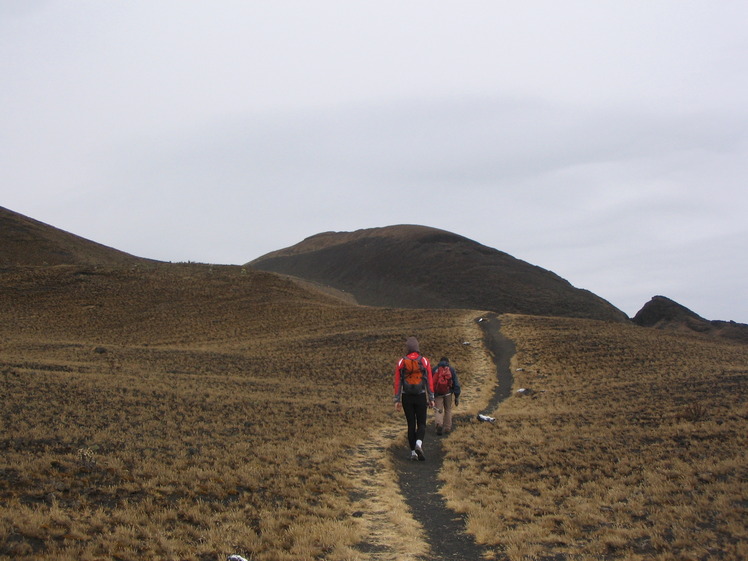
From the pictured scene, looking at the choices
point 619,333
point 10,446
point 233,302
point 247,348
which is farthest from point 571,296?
point 10,446

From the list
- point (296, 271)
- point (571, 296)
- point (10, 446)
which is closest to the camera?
point (10, 446)

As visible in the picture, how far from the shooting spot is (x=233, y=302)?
185ft

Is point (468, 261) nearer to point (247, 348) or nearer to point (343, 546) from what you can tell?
point (247, 348)

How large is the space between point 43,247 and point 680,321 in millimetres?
75660

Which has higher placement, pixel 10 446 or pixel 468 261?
pixel 468 261

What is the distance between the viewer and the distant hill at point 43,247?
6925 centimetres

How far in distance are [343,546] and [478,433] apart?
8.54 meters

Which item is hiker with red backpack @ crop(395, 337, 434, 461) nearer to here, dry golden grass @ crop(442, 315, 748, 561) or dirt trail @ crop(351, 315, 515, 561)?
dirt trail @ crop(351, 315, 515, 561)

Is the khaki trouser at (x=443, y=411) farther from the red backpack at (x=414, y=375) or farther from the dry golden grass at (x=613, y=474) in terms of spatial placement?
the red backpack at (x=414, y=375)

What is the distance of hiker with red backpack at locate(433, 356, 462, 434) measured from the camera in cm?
1578

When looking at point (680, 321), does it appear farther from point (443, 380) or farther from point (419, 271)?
point (443, 380)

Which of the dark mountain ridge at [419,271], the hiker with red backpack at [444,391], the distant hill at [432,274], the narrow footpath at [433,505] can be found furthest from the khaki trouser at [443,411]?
the distant hill at [432,274]

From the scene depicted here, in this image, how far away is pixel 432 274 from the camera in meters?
92.1

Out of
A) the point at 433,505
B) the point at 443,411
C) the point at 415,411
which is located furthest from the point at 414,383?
the point at 443,411
